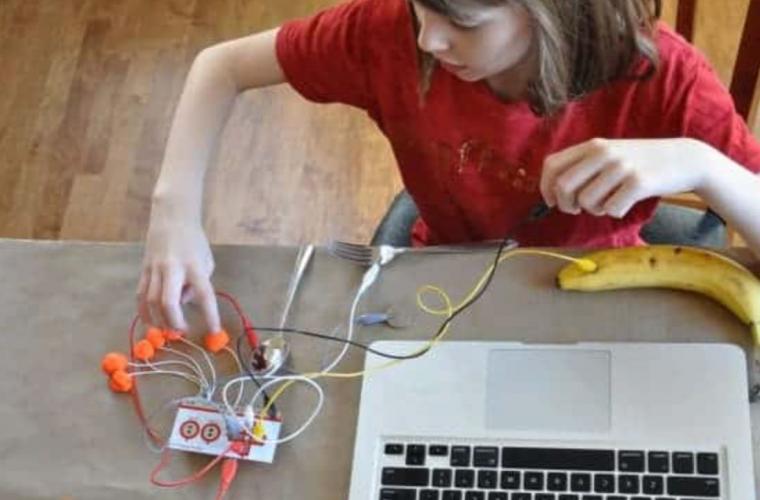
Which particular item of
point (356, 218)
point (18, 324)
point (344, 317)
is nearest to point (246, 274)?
point (344, 317)

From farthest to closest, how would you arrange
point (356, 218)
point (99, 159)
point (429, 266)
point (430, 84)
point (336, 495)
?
point (99, 159)
point (356, 218)
point (430, 84)
point (429, 266)
point (336, 495)

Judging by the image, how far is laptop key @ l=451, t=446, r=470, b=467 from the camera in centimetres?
92

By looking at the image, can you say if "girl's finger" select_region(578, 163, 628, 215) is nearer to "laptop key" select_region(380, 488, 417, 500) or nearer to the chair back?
"laptop key" select_region(380, 488, 417, 500)

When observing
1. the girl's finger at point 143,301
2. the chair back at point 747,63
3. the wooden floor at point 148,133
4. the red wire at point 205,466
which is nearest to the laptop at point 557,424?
the red wire at point 205,466

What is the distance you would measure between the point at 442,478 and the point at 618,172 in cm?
27

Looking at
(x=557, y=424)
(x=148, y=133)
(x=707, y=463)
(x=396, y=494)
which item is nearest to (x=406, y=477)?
(x=396, y=494)

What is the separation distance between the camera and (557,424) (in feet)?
3.02

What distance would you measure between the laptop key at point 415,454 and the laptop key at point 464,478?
0.03 meters

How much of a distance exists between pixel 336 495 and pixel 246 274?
0.22 meters

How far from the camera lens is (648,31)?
3.38ft

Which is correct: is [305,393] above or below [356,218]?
below

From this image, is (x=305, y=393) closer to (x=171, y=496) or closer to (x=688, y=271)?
(x=171, y=496)

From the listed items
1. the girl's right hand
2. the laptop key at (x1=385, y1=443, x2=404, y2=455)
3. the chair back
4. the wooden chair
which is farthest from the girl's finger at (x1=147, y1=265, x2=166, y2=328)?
the chair back

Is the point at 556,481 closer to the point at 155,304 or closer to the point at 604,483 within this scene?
the point at 604,483
